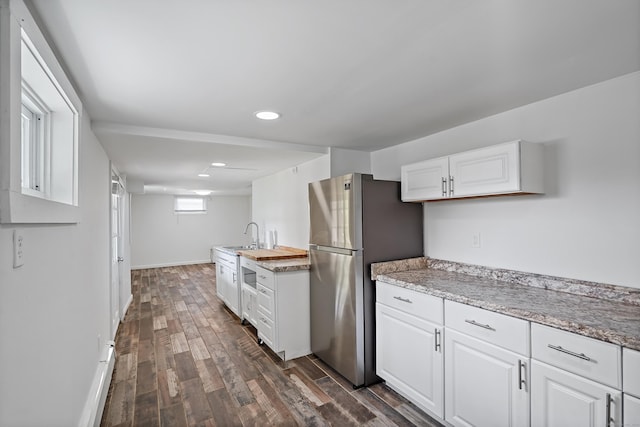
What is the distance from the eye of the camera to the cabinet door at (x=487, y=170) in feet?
6.51

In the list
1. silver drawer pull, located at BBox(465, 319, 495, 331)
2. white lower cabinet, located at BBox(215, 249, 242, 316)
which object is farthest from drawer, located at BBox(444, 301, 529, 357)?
white lower cabinet, located at BBox(215, 249, 242, 316)

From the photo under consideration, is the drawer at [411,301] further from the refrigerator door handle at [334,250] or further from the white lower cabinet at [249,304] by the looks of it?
the white lower cabinet at [249,304]

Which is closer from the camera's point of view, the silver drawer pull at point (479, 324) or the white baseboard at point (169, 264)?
the silver drawer pull at point (479, 324)

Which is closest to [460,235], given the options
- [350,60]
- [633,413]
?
[633,413]

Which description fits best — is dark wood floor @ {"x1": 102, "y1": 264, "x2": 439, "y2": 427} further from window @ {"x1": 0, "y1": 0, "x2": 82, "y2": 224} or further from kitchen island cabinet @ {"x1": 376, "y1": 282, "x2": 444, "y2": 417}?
window @ {"x1": 0, "y1": 0, "x2": 82, "y2": 224}

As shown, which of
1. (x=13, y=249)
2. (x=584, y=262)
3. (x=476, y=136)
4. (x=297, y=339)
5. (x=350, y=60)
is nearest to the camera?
(x=13, y=249)

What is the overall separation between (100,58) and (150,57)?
240mm

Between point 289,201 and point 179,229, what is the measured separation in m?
5.57

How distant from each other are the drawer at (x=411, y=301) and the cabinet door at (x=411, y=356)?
41 mm

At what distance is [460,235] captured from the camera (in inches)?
105

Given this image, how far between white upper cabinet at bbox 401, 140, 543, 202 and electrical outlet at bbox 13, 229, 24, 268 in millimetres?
2380

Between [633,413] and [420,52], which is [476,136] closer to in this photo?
[420,52]

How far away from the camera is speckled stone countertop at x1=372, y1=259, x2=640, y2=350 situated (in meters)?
1.37

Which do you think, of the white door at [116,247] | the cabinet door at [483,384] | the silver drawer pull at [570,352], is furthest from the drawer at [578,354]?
the white door at [116,247]
